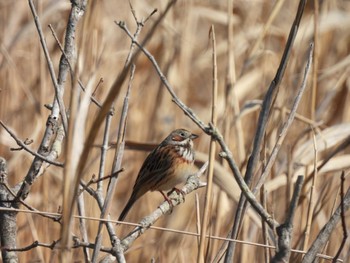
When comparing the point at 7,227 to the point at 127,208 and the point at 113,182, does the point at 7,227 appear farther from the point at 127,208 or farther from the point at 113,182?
the point at 127,208

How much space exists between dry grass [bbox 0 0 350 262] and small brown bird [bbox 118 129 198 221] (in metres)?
0.14

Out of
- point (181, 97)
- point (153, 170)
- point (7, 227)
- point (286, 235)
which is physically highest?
point (181, 97)

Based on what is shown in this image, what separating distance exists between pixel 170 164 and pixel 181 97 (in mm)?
567

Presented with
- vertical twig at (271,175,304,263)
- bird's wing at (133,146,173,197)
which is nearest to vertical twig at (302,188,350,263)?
vertical twig at (271,175,304,263)

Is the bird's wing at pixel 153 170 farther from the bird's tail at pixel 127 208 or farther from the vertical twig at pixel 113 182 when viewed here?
the vertical twig at pixel 113 182

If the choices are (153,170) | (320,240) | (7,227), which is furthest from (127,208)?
(320,240)

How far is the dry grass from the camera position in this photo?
267cm

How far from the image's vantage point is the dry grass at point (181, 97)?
267 centimetres

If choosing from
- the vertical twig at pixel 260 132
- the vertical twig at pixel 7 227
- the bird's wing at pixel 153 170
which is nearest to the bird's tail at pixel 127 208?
the bird's wing at pixel 153 170

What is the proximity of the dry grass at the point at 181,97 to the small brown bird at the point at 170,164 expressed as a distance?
14 cm

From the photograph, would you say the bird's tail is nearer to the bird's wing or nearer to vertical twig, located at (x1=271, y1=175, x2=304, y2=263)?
the bird's wing

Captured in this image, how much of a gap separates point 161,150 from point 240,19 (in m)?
1.08

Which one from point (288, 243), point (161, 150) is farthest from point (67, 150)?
point (161, 150)

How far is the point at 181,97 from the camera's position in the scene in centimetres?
347
